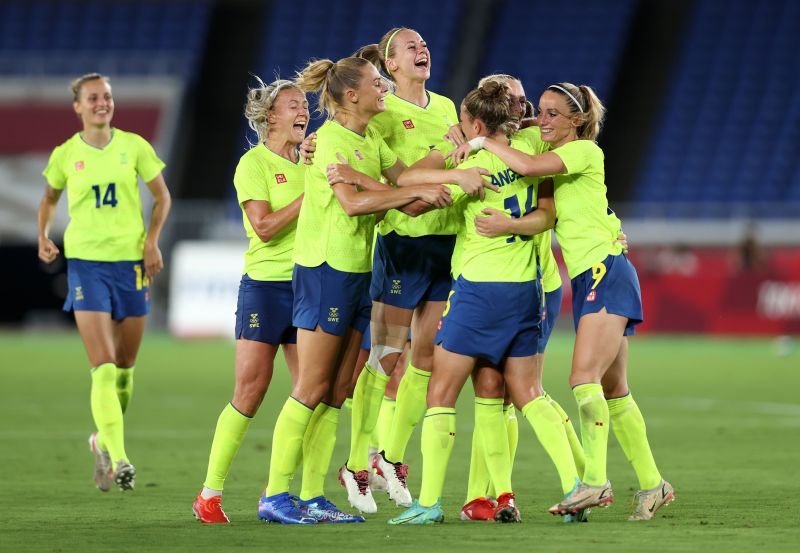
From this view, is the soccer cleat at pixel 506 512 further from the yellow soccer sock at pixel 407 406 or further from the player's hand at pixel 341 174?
the player's hand at pixel 341 174

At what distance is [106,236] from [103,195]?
283 mm

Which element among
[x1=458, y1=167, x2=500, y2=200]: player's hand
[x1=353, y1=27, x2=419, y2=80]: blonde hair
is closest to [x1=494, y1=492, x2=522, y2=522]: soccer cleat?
[x1=458, y1=167, x2=500, y2=200]: player's hand

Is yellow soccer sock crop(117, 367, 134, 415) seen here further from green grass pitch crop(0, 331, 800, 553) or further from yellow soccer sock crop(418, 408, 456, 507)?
yellow soccer sock crop(418, 408, 456, 507)

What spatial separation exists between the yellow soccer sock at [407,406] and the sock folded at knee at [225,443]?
859 mm

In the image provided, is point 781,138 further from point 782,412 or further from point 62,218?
point 782,412

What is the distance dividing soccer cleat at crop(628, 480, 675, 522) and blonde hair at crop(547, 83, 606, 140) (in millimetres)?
1841

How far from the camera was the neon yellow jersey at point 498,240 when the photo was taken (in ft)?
23.3

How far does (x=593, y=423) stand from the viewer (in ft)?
23.2

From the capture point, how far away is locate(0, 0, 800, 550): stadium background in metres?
24.0

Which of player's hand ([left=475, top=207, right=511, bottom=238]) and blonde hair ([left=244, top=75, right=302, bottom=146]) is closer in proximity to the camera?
player's hand ([left=475, top=207, right=511, bottom=238])

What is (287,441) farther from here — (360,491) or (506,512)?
(506,512)

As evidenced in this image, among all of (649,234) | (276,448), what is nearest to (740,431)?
(276,448)

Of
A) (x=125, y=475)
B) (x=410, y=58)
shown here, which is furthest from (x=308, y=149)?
(x=125, y=475)

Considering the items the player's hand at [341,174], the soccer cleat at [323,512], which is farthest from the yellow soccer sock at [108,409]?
the player's hand at [341,174]
